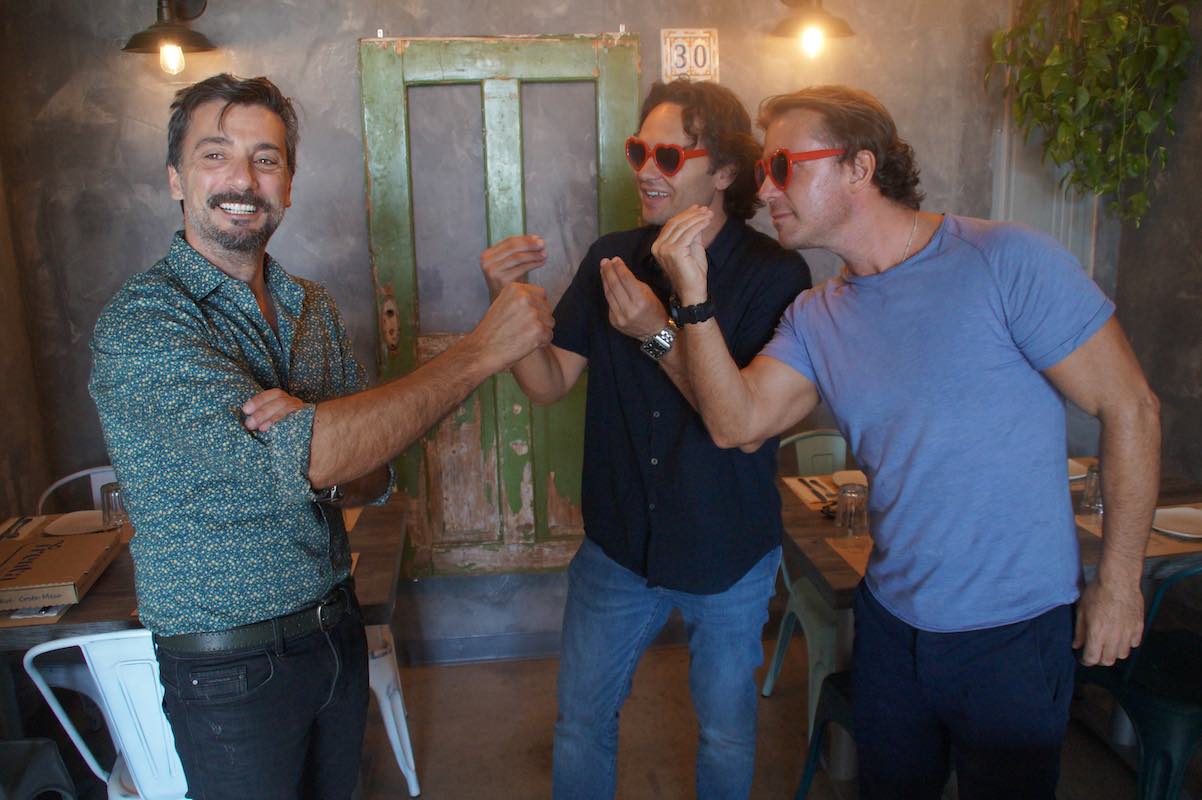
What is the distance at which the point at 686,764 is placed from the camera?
3195 mm

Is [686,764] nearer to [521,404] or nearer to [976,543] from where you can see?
[521,404]

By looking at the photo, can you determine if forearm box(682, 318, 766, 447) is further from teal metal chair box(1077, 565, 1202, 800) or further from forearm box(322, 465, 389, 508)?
teal metal chair box(1077, 565, 1202, 800)

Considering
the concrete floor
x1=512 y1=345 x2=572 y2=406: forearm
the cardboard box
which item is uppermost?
x1=512 y1=345 x2=572 y2=406: forearm

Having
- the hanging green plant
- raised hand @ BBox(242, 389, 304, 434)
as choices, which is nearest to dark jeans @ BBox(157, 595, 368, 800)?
raised hand @ BBox(242, 389, 304, 434)

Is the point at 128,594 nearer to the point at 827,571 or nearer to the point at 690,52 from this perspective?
the point at 827,571

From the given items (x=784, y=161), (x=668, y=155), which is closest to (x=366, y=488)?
(x=668, y=155)

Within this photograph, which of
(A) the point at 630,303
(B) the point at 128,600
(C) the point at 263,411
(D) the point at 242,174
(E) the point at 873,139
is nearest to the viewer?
(C) the point at 263,411

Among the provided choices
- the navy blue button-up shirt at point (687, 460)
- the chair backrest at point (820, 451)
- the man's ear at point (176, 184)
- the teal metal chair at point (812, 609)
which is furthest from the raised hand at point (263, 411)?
the chair backrest at point (820, 451)

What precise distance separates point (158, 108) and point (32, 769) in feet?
7.79

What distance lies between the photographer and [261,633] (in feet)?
5.54

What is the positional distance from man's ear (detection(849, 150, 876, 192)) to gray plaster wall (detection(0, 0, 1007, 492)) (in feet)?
6.39

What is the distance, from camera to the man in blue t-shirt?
5.32 ft

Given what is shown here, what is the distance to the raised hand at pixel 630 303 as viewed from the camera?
6.38 ft

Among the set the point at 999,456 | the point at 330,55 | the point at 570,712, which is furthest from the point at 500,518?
the point at 999,456
